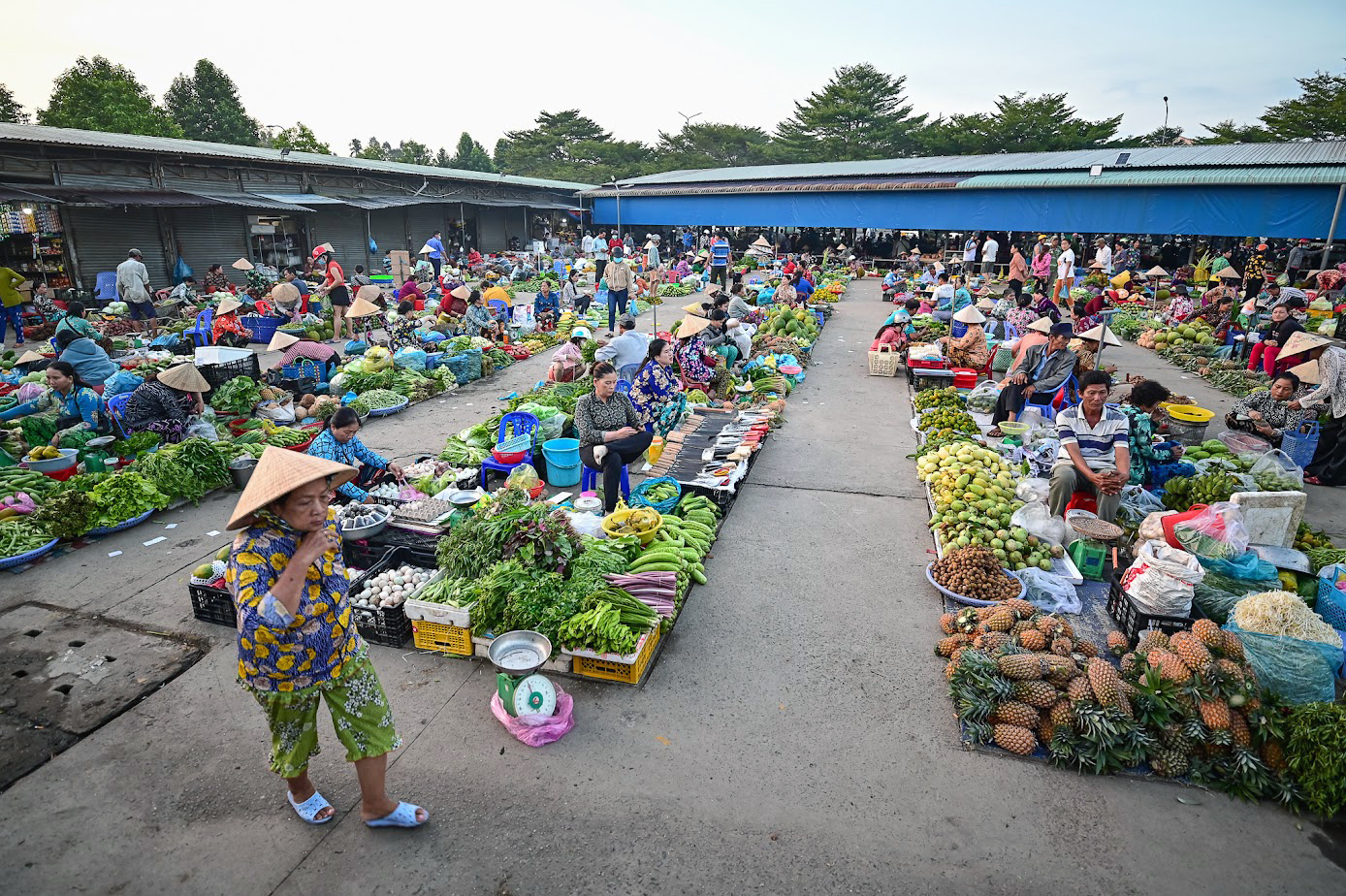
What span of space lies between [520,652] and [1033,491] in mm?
4804

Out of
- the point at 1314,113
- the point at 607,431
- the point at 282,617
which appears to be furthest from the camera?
the point at 1314,113

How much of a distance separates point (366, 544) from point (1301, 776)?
583cm

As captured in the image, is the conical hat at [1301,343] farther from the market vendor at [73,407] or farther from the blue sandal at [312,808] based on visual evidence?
the market vendor at [73,407]

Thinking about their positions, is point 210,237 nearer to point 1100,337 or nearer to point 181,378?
point 181,378

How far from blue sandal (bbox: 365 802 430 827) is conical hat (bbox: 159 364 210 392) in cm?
604

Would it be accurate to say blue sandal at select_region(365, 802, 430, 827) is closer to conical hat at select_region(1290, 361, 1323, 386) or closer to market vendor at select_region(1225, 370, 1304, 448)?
market vendor at select_region(1225, 370, 1304, 448)

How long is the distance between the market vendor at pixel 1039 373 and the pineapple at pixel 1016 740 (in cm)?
519

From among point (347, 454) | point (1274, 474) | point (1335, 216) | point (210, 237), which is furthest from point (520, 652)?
point (1335, 216)

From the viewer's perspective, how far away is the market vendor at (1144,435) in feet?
21.4

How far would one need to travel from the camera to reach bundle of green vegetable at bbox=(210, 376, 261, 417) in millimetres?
8953

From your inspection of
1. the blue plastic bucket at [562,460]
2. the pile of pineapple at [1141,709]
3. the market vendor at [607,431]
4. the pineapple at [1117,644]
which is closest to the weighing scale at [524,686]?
the pile of pineapple at [1141,709]

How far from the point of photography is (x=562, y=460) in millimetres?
7070

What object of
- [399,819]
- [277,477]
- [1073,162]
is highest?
[1073,162]

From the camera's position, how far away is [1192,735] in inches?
142
